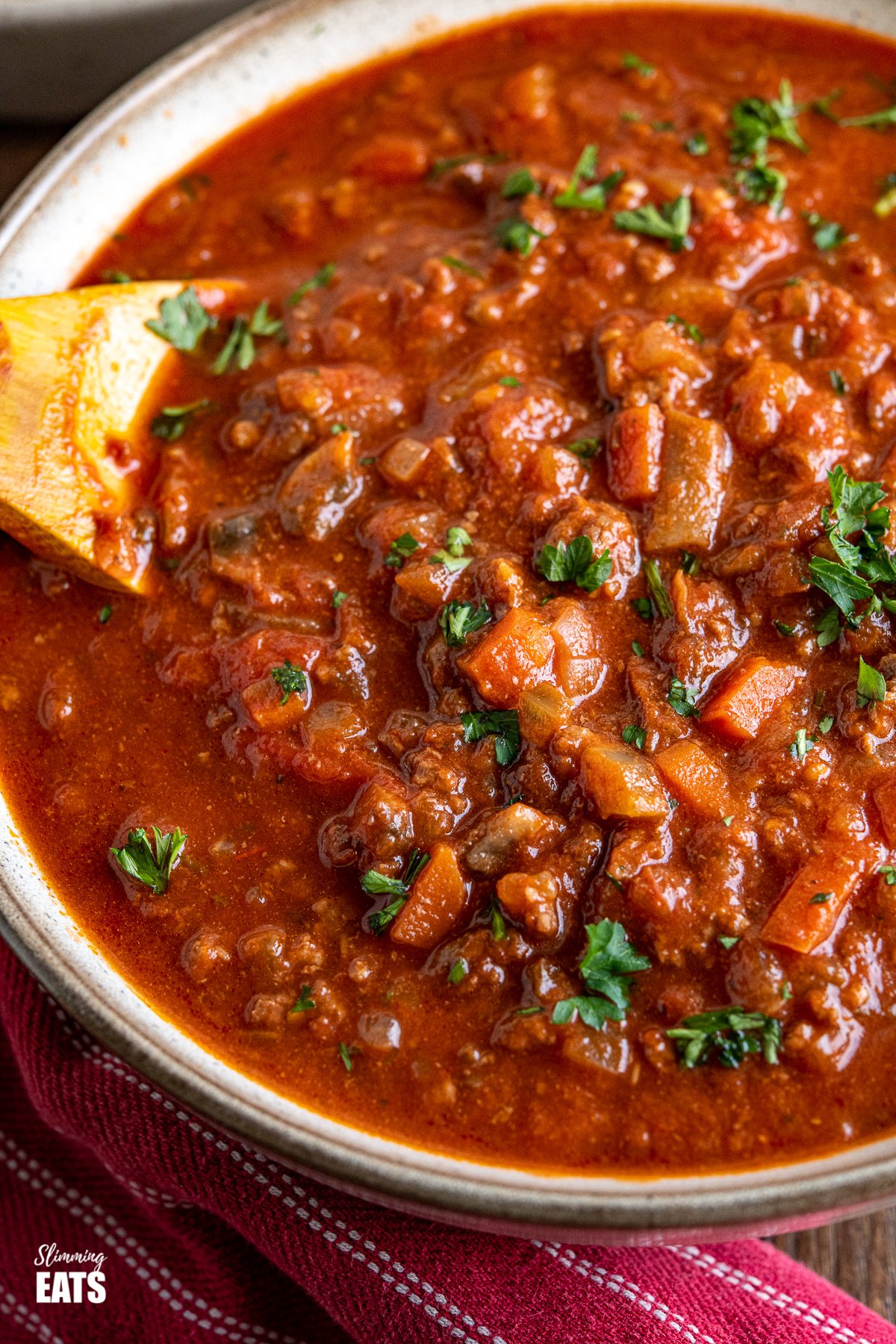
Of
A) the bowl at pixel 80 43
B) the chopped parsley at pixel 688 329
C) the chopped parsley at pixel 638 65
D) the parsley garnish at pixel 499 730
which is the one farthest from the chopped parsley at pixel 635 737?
the bowl at pixel 80 43

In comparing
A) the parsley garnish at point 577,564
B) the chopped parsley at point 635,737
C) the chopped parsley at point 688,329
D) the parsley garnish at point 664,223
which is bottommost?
the chopped parsley at point 635,737

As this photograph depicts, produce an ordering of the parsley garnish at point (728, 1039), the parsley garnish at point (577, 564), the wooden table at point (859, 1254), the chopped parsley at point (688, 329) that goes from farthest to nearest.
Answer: the chopped parsley at point (688, 329)
the wooden table at point (859, 1254)
the parsley garnish at point (577, 564)
the parsley garnish at point (728, 1039)

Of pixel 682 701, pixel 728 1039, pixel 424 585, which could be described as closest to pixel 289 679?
pixel 424 585

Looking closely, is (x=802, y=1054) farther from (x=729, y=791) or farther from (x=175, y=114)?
(x=175, y=114)

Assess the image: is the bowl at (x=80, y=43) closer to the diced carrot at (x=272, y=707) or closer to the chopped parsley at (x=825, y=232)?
the chopped parsley at (x=825, y=232)

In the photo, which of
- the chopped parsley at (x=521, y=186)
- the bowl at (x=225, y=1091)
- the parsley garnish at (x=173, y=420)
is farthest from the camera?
the chopped parsley at (x=521, y=186)

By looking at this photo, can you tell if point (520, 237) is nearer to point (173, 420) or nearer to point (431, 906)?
point (173, 420)
